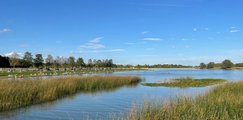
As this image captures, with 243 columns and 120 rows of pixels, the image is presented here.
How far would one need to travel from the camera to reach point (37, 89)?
1991 centimetres

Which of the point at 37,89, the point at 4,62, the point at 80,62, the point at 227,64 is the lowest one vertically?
the point at 37,89

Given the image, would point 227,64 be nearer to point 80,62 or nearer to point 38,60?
point 80,62

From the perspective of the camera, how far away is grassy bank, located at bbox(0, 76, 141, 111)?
1652 cm

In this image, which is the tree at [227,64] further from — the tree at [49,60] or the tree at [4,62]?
the tree at [4,62]

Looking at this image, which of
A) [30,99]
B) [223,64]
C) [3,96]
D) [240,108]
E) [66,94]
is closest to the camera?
[240,108]

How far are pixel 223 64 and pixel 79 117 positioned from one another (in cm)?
19476

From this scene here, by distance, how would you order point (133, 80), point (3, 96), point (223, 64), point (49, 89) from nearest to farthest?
point (3, 96)
point (49, 89)
point (133, 80)
point (223, 64)

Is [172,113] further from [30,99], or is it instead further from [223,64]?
[223,64]

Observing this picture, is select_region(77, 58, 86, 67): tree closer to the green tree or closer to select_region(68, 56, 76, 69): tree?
select_region(68, 56, 76, 69): tree

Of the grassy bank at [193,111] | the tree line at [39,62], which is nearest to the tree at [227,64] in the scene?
the tree line at [39,62]

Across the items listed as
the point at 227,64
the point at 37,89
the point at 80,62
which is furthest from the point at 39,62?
the point at 227,64

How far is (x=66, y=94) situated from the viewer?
79.9ft

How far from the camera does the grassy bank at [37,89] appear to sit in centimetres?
1652

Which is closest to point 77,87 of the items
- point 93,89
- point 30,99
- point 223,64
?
point 93,89
